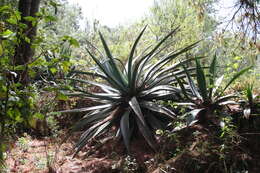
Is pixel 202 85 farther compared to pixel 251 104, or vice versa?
pixel 202 85

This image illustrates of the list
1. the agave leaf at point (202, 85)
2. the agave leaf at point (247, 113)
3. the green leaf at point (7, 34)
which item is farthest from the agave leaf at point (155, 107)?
the green leaf at point (7, 34)

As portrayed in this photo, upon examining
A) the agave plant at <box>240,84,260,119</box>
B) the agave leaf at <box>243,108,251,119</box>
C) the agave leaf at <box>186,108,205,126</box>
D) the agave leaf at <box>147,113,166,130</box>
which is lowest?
Answer: the agave leaf at <box>147,113,166,130</box>

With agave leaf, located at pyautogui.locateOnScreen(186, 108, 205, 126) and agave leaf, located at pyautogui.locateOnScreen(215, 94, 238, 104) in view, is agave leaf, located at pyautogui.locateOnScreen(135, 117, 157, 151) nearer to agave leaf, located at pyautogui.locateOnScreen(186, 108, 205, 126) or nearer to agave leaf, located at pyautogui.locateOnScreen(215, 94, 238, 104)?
agave leaf, located at pyautogui.locateOnScreen(186, 108, 205, 126)

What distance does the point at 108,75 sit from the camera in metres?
3.47

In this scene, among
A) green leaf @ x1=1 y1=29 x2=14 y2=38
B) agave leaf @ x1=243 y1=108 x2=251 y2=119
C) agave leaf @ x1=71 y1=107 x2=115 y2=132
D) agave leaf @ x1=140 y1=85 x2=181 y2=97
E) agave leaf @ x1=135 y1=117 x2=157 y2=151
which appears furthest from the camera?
agave leaf @ x1=71 y1=107 x2=115 y2=132

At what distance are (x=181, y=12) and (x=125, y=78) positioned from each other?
304 inches

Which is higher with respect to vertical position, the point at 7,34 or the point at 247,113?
the point at 7,34

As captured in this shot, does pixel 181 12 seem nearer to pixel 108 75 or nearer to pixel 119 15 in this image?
pixel 119 15

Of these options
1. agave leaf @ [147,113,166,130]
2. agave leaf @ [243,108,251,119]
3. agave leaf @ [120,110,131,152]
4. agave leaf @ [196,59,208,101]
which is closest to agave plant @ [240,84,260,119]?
agave leaf @ [243,108,251,119]

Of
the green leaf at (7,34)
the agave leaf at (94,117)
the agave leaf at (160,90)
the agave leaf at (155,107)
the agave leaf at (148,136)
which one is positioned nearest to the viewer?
the green leaf at (7,34)

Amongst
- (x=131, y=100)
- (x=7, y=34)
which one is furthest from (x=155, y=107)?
(x=7, y=34)

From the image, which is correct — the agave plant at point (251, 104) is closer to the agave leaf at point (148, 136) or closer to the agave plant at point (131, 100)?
the agave plant at point (131, 100)

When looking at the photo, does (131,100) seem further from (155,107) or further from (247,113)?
(247,113)

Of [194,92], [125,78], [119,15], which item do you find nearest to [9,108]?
[194,92]
